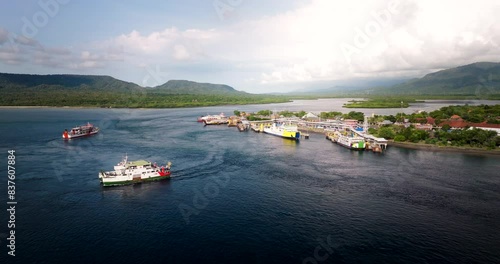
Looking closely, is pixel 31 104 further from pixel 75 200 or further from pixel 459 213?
pixel 459 213

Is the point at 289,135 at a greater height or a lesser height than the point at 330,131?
lesser

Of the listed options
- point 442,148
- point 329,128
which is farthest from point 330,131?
point 442,148

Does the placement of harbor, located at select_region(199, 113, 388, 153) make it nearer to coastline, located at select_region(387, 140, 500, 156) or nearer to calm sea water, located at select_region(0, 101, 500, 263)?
coastline, located at select_region(387, 140, 500, 156)

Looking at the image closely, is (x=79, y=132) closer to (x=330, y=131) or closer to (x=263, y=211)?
(x=263, y=211)

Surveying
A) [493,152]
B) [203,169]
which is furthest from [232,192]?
[493,152]

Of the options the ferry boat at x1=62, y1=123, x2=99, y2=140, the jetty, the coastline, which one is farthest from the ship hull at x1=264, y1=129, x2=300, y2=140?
the ferry boat at x1=62, y1=123, x2=99, y2=140
